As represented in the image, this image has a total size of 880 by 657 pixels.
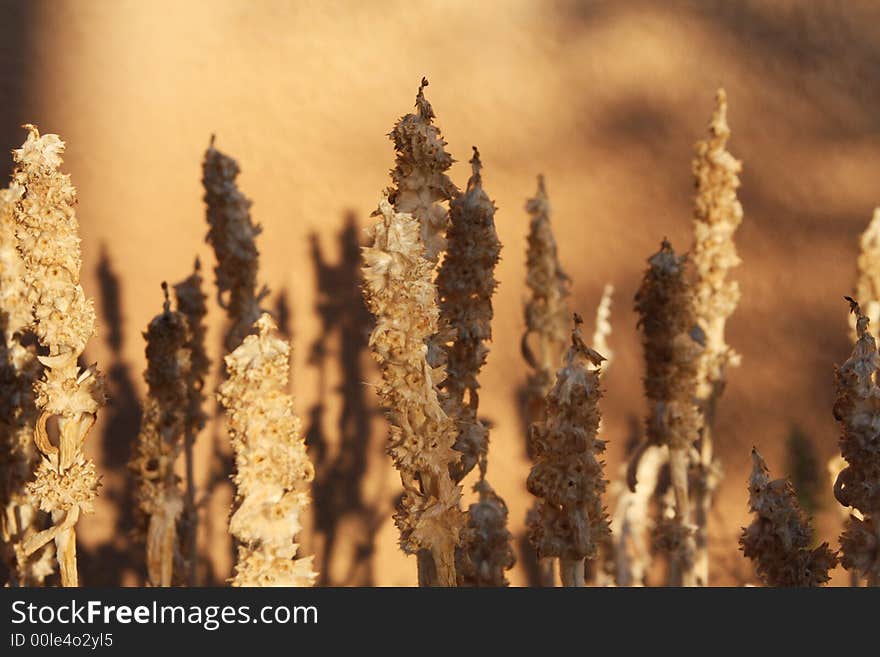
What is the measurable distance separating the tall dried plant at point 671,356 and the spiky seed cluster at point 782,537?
571 millimetres

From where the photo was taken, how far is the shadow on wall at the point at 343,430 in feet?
11.8

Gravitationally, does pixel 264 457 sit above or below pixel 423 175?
below

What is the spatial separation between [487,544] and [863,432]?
2.50ft

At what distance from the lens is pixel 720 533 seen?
3.67 meters

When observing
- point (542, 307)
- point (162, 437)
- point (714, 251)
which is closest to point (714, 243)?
point (714, 251)

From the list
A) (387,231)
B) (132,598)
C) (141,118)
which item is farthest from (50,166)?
(141,118)

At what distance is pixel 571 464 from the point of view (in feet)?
5.48

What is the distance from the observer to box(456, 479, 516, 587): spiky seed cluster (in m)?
2.08

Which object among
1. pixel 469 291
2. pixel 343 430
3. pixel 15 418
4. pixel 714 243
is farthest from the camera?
pixel 343 430

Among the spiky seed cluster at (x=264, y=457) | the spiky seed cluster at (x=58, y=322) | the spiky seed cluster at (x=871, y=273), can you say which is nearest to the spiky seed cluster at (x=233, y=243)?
the spiky seed cluster at (x=58, y=322)

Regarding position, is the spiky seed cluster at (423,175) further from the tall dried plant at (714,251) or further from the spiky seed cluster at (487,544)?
the tall dried plant at (714,251)

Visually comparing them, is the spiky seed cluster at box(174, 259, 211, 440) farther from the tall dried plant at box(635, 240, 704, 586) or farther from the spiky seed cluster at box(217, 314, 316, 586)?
the spiky seed cluster at box(217, 314, 316, 586)

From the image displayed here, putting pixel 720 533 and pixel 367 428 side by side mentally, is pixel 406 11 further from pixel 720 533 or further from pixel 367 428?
pixel 720 533

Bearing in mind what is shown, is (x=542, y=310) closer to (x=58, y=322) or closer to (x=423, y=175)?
(x=423, y=175)
